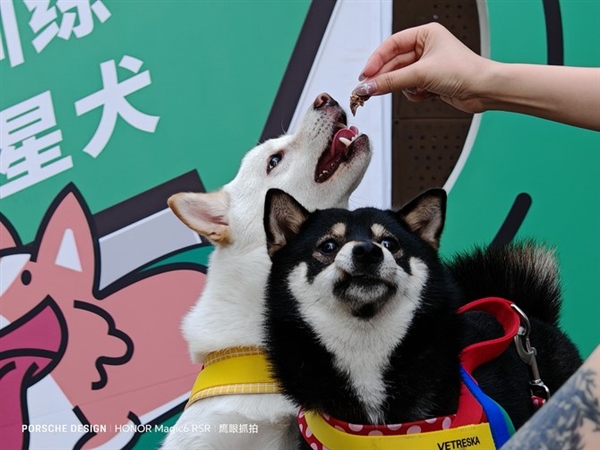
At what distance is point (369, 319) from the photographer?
1.32 m

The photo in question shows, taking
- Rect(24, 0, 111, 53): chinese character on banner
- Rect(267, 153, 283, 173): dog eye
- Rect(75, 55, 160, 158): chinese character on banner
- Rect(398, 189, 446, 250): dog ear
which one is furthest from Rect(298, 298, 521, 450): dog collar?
Rect(24, 0, 111, 53): chinese character on banner

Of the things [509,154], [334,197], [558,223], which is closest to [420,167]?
[509,154]

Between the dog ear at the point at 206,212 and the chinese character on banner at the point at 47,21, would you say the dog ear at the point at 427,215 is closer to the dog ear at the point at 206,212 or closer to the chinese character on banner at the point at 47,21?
the dog ear at the point at 206,212

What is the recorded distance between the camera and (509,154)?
231 cm

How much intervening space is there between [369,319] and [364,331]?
3 centimetres

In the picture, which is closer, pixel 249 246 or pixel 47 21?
pixel 249 246

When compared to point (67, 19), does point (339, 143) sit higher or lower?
lower

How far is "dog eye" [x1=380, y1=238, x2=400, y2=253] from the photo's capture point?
1336mm

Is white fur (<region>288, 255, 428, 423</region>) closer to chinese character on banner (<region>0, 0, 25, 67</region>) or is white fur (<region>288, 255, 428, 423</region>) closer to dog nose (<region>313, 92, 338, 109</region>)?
dog nose (<region>313, 92, 338, 109</region>)

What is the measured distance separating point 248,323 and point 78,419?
84cm

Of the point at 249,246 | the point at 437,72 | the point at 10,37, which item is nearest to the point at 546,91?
the point at 437,72

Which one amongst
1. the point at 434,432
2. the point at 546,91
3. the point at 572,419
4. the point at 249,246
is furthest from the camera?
the point at 249,246

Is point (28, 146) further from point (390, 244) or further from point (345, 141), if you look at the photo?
point (390, 244)

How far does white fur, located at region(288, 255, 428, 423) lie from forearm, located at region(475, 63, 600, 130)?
0.36m
